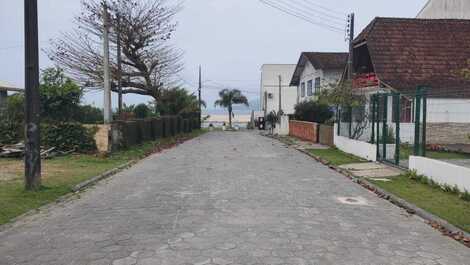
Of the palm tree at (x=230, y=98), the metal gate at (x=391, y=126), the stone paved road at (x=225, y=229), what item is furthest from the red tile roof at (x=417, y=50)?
the palm tree at (x=230, y=98)

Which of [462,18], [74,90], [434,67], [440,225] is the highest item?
[462,18]

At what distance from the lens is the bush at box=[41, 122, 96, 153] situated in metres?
18.2

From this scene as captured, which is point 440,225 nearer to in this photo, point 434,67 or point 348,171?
point 348,171

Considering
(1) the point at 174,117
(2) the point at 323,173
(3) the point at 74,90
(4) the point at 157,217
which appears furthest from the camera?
(1) the point at 174,117

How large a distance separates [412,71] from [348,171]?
15.0 meters

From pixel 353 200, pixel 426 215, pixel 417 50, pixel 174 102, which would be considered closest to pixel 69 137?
pixel 353 200

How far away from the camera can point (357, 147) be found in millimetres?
18203

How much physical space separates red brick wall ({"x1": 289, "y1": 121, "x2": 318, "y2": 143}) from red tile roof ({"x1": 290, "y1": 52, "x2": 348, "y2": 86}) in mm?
5379

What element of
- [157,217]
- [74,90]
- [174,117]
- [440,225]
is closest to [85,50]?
[174,117]

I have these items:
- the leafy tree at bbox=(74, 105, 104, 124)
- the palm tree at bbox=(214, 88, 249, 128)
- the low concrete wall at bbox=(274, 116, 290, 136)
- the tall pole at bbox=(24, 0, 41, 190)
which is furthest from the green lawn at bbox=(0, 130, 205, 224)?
the palm tree at bbox=(214, 88, 249, 128)

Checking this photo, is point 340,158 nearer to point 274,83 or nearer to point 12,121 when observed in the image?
point 12,121

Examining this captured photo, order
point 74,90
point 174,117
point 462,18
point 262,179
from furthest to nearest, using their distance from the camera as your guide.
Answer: point 174,117 < point 462,18 < point 74,90 < point 262,179

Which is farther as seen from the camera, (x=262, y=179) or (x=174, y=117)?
(x=174, y=117)

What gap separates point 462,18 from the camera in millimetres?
32406
